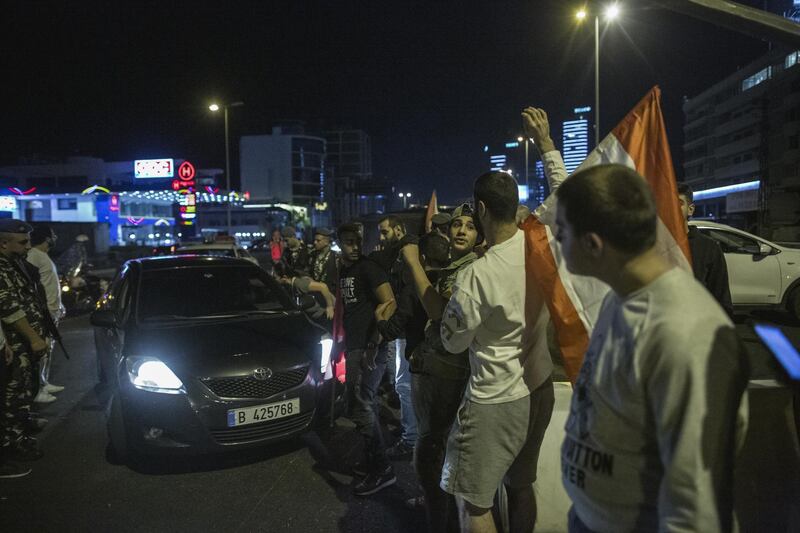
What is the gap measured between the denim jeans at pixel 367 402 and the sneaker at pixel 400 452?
2.00ft

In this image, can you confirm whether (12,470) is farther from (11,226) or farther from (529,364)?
(529,364)

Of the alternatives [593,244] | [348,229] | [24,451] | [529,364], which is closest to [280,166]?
[24,451]

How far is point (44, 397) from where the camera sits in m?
6.97

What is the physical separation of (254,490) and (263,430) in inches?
19.5

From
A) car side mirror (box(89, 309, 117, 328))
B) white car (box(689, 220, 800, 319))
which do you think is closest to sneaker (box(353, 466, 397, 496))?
car side mirror (box(89, 309, 117, 328))

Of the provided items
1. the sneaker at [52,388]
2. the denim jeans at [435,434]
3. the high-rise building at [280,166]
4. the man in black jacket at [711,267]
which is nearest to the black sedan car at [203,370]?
the denim jeans at [435,434]

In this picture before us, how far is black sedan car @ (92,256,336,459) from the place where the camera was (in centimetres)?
448

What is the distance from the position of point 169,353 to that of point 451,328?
3143 millimetres

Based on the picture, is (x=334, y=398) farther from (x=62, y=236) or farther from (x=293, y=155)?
(x=293, y=155)

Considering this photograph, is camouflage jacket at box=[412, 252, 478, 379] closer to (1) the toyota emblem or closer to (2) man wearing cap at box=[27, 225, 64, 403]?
(1) the toyota emblem

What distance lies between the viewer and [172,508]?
4.07m

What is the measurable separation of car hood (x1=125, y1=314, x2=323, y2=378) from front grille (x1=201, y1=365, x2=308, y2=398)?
2.1 inches

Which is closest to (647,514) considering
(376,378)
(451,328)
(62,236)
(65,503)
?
(451,328)

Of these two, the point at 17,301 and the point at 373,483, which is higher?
the point at 17,301
